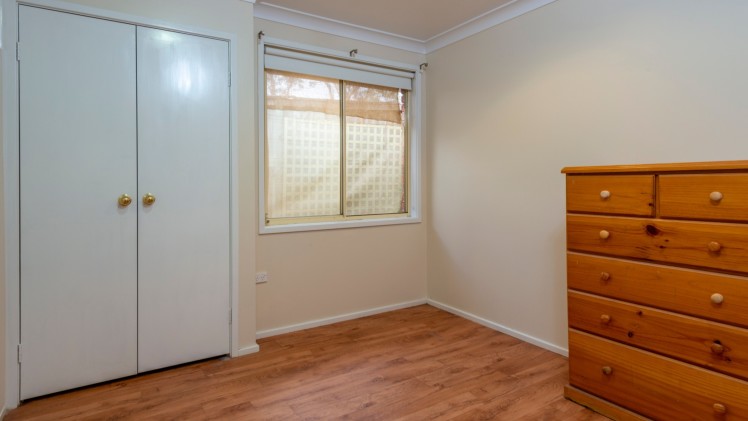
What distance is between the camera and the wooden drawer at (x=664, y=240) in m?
1.67

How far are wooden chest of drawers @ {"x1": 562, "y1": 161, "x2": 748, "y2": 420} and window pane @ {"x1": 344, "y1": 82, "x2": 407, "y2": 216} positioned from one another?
75.5 inches

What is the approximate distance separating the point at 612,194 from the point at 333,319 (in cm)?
232

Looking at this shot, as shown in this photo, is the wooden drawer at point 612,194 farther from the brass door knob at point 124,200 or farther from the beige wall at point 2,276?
the beige wall at point 2,276

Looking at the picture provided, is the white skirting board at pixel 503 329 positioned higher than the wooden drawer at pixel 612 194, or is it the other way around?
the wooden drawer at pixel 612 194

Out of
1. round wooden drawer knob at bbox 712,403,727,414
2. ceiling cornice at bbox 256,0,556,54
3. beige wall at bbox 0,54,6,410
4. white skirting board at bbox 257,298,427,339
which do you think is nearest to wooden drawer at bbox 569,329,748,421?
round wooden drawer knob at bbox 712,403,727,414

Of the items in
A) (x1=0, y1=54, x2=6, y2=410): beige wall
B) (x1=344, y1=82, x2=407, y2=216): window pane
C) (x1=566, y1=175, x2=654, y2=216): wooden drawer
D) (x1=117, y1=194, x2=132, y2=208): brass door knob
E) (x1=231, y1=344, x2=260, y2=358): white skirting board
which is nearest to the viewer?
(x1=566, y1=175, x2=654, y2=216): wooden drawer

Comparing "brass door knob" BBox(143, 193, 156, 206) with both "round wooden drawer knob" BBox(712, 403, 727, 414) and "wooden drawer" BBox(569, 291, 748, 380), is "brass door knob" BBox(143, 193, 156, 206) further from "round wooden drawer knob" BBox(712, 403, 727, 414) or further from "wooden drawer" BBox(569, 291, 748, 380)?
"round wooden drawer knob" BBox(712, 403, 727, 414)

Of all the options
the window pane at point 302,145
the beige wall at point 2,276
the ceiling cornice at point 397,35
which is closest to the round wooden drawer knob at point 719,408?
the ceiling cornice at point 397,35

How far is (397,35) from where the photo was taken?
12.1 ft

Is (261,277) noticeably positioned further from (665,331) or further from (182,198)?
(665,331)

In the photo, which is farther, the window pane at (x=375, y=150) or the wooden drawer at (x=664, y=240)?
the window pane at (x=375, y=150)

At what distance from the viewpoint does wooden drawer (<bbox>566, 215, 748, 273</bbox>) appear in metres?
1.67

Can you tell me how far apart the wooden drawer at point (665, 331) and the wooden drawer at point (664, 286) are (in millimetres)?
36

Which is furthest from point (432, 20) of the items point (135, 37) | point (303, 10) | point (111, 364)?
point (111, 364)
